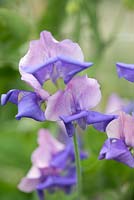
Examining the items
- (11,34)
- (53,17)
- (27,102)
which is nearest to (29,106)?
(27,102)

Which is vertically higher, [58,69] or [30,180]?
[58,69]

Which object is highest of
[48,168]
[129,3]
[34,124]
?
[129,3]

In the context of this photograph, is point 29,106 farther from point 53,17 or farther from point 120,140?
point 53,17

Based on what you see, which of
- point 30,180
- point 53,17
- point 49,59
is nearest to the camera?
point 49,59

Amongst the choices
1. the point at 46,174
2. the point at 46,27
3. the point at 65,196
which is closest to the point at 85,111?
the point at 46,174

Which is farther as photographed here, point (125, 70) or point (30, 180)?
point (30, 180)

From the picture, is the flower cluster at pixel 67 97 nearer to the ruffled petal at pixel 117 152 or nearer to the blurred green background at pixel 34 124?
the ruffled petal at pixel 117 152
